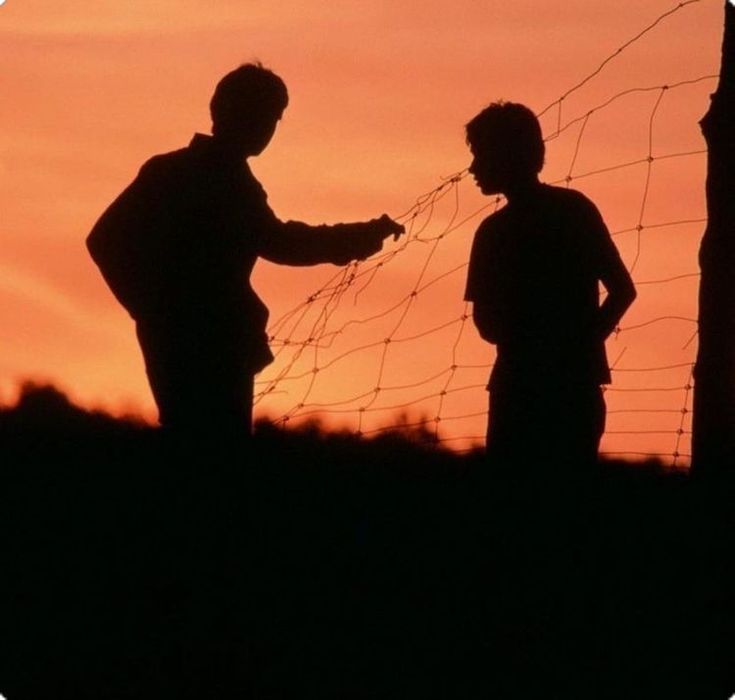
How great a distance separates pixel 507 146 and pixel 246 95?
0.83 meters

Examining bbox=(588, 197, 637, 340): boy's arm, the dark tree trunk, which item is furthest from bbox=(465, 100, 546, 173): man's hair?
the dark tree trunk

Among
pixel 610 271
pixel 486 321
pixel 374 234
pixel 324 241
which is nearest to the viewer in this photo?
pixel 610 271

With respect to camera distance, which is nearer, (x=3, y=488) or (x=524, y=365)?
(x=524, y=365)

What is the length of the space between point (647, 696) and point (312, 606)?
40.0 inches

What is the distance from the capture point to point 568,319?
6027 millimetres

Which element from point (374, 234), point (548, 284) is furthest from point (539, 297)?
point (374, 234)

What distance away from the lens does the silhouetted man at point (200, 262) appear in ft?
20.1

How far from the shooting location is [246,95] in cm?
609

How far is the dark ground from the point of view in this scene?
17.3ft

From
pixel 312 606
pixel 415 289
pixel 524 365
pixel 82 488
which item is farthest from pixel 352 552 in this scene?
pixel 415 289

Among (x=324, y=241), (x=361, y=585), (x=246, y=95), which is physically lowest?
(x=361, y=585)

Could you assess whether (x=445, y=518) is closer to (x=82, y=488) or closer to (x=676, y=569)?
(x=676, y=569)

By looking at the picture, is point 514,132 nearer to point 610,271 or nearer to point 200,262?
point 610,271

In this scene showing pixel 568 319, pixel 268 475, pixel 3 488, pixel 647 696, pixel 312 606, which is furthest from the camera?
pixel 3 488
